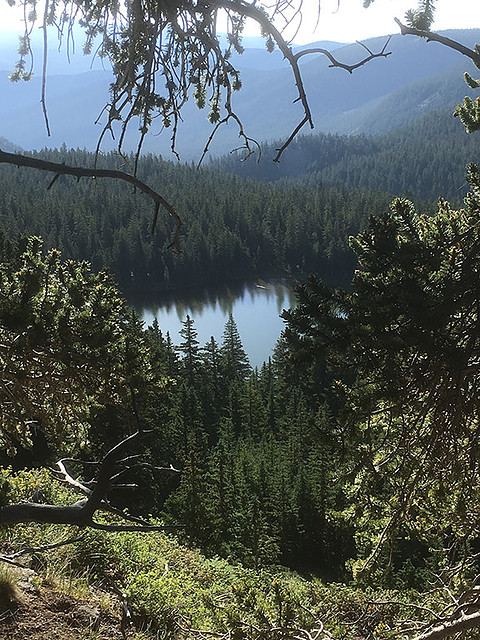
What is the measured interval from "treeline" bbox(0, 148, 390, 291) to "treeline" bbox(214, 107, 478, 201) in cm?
2691

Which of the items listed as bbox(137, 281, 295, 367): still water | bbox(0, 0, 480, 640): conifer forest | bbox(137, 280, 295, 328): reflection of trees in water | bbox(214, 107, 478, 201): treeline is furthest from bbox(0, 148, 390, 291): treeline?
bbox(0, 0, 480, 640): conifer forest

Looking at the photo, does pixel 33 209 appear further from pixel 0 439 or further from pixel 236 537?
pixel 0 439

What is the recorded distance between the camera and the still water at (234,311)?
171 feet

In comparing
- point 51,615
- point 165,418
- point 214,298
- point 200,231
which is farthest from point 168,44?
point 200,231

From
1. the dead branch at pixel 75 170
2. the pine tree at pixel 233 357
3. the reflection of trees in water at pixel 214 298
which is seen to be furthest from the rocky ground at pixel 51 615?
the reflection of trees in water at pixel 214 298

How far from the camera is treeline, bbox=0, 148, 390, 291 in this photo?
69688mm

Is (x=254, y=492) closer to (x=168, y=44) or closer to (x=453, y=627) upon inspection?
(x=453, y=627)

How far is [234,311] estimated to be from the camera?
63.4 meters

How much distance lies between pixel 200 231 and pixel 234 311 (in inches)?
591

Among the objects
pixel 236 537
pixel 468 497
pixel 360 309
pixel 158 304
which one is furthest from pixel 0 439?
pixel 158 304

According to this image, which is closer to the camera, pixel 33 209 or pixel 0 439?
pixel 0 439

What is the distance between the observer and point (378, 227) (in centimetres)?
316

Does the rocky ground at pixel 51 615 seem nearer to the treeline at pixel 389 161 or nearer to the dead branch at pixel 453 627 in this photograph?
the dead branch at pixel 453 627

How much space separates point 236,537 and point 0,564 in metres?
12.7
